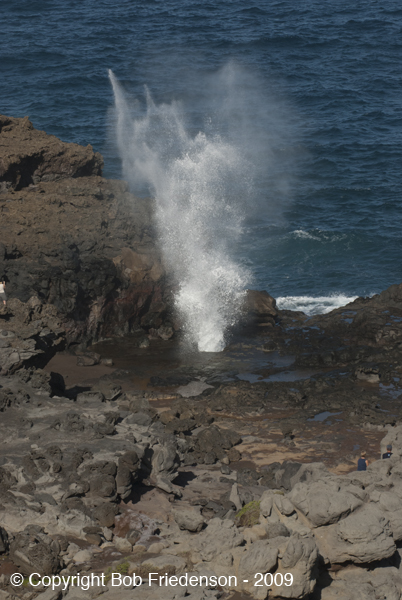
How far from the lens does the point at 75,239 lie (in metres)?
31.8

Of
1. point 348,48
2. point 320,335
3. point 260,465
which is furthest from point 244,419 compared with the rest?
point 348,48

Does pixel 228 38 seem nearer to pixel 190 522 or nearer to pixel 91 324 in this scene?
pixel 91 324

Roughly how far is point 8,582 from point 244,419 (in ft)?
40.1

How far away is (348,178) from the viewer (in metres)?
55.0

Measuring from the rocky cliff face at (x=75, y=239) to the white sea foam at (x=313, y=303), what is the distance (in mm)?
8606

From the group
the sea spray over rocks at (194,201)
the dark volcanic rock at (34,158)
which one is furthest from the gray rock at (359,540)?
the dark volcanic rock at (34,158)

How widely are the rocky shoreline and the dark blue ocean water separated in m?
11.2

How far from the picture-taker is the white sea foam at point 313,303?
38812 mm

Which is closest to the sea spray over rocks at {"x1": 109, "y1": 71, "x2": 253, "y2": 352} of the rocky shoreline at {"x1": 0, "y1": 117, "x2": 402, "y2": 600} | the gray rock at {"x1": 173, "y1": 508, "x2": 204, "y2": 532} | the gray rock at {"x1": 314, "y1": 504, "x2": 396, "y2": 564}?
the rocky shoreline at {"x1": 0, "y1": 117, "x2": 402, "y2": 600}

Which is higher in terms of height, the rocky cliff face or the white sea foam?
the rocky cliff face

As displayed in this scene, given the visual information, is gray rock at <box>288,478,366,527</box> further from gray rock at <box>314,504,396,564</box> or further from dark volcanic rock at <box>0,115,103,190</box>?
dark volcanic rock at <box>0,115,103,190</box>

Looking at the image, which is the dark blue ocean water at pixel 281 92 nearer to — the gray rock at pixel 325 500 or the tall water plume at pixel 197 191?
the tall water plume at pixel 197 191

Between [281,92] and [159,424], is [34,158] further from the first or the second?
[281,92]

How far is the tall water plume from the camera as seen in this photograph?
3462cm
